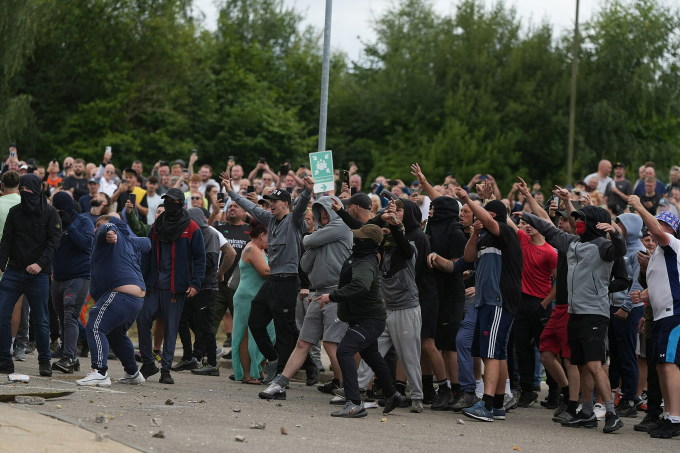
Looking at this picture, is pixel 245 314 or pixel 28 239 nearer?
pixel 28 239

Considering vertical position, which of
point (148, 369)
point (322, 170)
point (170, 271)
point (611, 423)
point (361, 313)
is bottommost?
point (611, 423)

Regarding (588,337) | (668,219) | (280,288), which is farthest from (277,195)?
(668,219)

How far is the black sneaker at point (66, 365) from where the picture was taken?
1334 centimetres

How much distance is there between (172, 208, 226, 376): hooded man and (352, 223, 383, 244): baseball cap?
3.98 m

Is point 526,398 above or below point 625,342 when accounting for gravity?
below

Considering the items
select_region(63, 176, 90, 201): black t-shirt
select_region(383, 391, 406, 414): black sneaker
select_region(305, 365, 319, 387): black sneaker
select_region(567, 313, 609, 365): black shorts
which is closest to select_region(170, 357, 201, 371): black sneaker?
select_region(305, 365, 319, 387): black sneaker

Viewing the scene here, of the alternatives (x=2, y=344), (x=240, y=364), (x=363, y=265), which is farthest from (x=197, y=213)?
(x=363, y=265)

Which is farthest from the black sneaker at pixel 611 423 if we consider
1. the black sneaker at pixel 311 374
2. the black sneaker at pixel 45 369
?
the black sneaker at pixel 45 369

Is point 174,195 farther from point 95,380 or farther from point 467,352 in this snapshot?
point 467,352

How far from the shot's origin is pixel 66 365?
43.9 ft

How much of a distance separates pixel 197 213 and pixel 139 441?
6.85 m

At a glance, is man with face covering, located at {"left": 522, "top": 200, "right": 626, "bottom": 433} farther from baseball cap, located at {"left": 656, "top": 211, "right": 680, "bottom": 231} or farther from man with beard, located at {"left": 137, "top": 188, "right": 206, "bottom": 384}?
man with beard, located at {"left": 137, "top": 188, "right": 206, "bottom": 384}

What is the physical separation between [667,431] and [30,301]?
6871 mm

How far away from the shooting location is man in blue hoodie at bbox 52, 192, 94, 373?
13508 millimetres
